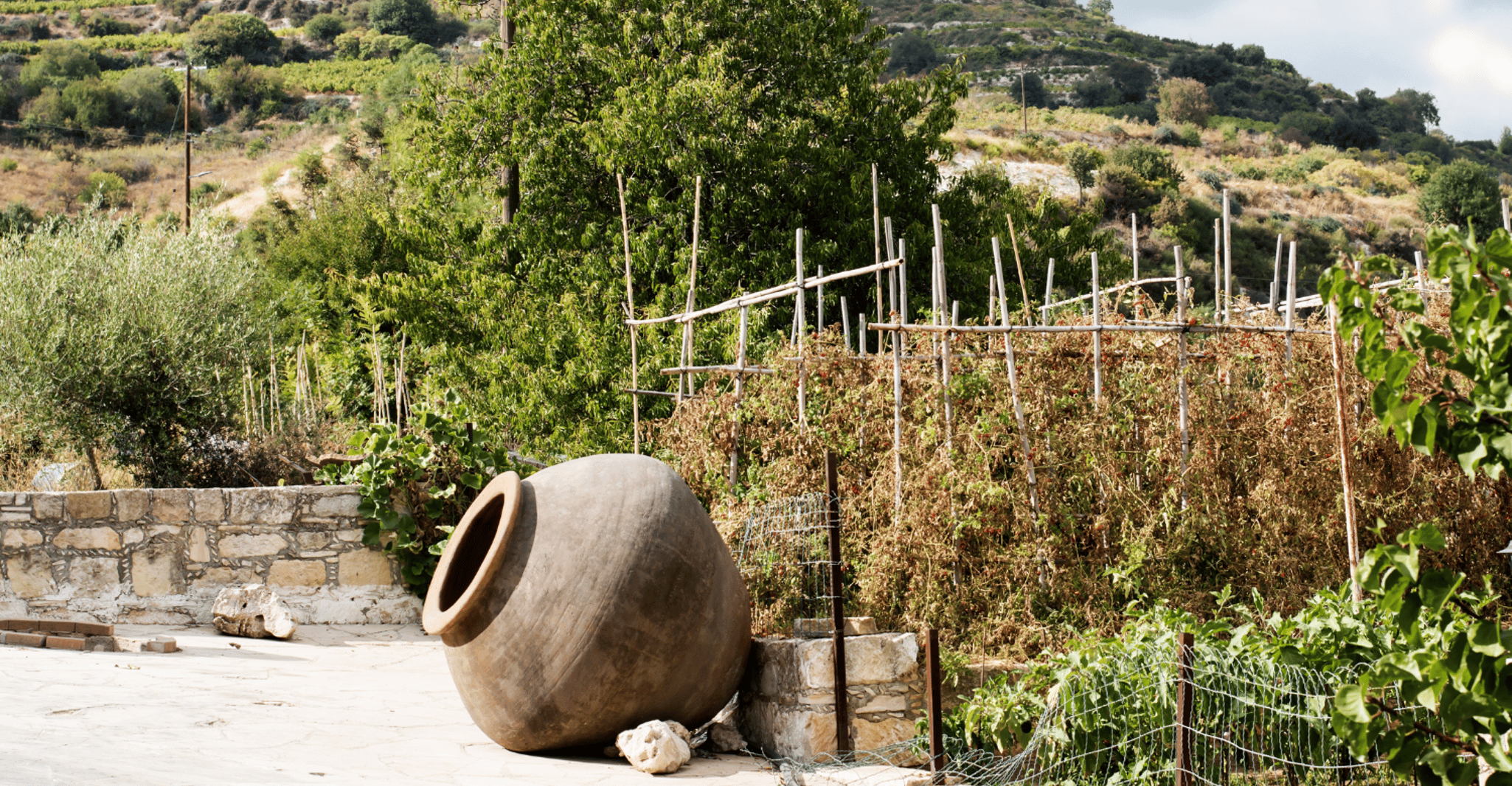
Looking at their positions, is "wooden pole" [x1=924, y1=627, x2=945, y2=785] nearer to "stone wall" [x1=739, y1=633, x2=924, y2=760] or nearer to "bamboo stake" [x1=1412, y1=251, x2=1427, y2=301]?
"stone wall" [x1=739, y1=633, x2=924, y2=760]

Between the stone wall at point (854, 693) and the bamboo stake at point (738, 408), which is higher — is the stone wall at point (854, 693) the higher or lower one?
the lower one

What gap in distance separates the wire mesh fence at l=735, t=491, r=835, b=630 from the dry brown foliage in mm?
121

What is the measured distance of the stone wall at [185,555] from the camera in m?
7.28

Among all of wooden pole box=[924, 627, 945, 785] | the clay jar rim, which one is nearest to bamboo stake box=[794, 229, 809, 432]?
the clay jar rim

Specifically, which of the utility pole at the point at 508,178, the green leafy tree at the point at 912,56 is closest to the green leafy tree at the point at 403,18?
the green leafy tree at the point at 912,56

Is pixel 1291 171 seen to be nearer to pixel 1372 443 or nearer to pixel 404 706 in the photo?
pixel 1372 443

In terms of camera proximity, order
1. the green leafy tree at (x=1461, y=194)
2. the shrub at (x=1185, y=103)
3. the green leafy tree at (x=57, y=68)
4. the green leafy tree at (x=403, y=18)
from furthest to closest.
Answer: the green leafy tree at (x=403, y=18) < the shrub at (x=1185, y=103) < the green leafy tree at (x=57, y=68) < the green leafy tree at (x=1461, y=194)

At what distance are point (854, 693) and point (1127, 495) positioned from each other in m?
1.66

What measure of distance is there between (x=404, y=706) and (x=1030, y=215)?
31.4 ft

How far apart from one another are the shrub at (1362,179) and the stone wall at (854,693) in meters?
38.9

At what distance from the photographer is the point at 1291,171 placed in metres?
38.6

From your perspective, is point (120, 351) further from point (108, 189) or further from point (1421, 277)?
point (108, 189)

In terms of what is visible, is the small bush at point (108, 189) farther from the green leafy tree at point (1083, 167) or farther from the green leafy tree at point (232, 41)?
the green leafy tree at point (1083, 167)

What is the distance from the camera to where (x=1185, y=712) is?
3.53m
